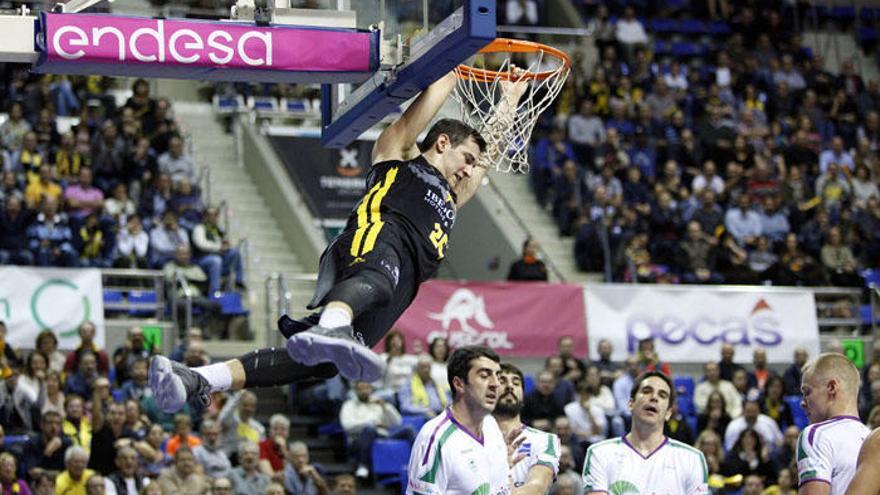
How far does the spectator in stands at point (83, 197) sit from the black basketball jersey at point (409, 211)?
12.0 metres

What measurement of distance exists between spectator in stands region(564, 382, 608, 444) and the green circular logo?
19.5 feet

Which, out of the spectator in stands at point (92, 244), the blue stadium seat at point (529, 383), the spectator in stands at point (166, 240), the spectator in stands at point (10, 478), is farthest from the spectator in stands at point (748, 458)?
the spectator in stands at point (92, 244)

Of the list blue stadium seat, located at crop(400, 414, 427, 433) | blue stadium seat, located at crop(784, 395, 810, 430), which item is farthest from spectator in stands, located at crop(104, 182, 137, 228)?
blue stadium seat, located at crop(784, 395, 810, 430)

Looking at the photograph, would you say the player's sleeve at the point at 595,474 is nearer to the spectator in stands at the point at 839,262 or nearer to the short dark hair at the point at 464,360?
the short dark hair at the point at 464,360

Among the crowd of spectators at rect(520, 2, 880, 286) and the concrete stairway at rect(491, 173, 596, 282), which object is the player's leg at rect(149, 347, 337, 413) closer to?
the concrete stairway at rect(491, 173, 596, 282)

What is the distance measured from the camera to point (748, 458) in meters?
18.8

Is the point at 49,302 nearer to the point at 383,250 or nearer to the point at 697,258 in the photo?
the point at 697,258

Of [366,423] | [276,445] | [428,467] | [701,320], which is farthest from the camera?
[701,320]

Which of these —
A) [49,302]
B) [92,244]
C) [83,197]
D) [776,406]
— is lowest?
[776,406]

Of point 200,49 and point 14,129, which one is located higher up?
point 14,129

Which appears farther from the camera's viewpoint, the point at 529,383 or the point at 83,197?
the point at 83,197

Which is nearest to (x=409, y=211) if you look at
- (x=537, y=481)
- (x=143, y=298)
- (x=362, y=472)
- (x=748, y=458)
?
(x=537, y=481)

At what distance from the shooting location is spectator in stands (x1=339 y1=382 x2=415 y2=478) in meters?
18.3

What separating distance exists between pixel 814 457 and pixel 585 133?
16271 millimetres
